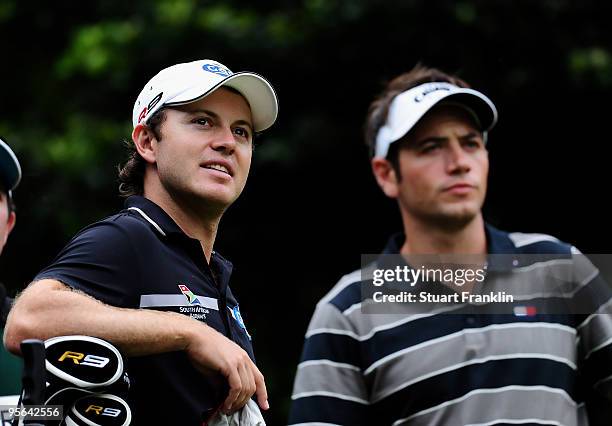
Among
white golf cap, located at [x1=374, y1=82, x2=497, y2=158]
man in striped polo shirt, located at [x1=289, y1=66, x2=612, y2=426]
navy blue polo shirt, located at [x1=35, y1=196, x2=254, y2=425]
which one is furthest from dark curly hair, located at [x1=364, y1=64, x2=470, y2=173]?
navy blue polo shirt, located at [x1=35, y1=196, x2=254, y2=425]

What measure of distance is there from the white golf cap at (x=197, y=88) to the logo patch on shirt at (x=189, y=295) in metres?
0.58

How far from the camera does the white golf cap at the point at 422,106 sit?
14.4 feet

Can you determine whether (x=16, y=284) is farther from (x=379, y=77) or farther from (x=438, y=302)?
(x=438, y=302)

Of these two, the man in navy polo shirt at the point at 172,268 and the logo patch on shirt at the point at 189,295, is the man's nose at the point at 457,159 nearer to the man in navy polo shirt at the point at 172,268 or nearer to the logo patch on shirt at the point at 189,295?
the man in navy polo shirt at the point at 172,268

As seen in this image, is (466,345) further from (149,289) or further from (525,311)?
(149,289)

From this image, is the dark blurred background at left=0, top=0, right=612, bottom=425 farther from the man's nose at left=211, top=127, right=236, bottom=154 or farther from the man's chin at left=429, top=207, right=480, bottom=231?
the man's nose at left=211, top=127, right=236, bottom=154

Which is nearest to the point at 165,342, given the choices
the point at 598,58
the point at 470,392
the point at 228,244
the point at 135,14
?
the point at 470,392

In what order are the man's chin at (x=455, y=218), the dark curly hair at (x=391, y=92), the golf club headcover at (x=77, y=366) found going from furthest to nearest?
the dark curly hair at (x=391, y=92) → the man's chin at (x=455, y=218) → the golf club headcover at (x=77, y=366)

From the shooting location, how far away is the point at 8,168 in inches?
159

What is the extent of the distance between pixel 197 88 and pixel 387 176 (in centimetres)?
142

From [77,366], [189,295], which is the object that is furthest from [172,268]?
[77,366]

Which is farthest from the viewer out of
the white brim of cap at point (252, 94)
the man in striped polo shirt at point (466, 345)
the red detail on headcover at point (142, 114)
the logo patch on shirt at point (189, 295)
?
the man in striped polo shirt at point (466, 345)

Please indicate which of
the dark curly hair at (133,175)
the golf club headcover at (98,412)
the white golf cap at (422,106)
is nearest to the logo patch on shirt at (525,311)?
the white golf cap at (422,106)

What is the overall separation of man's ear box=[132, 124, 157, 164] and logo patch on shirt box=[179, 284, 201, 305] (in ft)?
1.66
